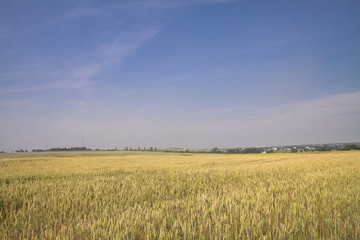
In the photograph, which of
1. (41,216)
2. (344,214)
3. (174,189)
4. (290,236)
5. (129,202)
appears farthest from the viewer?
(174,189)

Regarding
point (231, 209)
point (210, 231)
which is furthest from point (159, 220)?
point (231, 209)

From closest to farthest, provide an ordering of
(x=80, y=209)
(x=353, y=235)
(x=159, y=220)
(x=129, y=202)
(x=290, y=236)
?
(x=290, y=236), (x=353, y=235), (x=159, y=220), (x=80, y=209), (x=129, y=202)

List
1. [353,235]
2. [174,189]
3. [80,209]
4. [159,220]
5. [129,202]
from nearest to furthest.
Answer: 1. [353,235]
2. [159,220]
3. [80,209]
4. [129,202]
5. [174,189]

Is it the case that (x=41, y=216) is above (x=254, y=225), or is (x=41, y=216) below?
below

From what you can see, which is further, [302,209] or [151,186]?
[151,186]

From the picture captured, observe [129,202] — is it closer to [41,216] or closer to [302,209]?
[41,216]

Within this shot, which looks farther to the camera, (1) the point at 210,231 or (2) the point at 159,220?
(2) the point at 159,220

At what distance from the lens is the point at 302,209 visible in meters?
3.38

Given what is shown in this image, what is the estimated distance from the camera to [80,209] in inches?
181

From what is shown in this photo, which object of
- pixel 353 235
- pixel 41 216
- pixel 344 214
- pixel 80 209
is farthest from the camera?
pixel 80 209

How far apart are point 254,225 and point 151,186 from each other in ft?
15.0

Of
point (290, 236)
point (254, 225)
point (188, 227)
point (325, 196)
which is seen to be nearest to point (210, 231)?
point (188, 227)

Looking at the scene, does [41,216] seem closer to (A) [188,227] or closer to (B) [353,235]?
(A) [188,227]

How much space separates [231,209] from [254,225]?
26.9 inches
